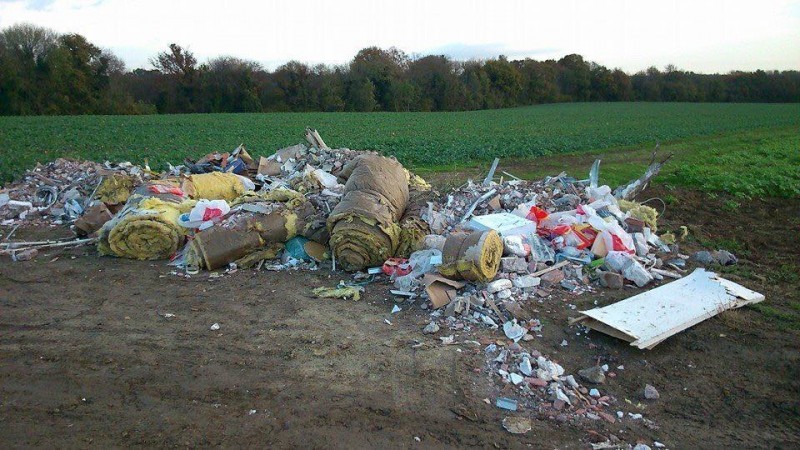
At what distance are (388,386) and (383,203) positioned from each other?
10.6 feet

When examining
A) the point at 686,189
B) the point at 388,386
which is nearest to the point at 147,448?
the point at 388,386

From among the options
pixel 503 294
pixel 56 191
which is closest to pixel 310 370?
pixel 503 294

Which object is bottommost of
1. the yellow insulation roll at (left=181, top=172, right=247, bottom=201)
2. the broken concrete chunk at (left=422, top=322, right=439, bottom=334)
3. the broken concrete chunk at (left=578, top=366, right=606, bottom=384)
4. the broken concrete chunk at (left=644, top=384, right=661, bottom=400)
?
the broken concrete chunk at (left=644, top=384, right=661, bottom=400)

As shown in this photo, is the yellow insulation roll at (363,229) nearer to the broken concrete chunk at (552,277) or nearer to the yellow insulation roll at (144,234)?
the broken concrete chunk at (552,277)

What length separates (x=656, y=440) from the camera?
3711 mm

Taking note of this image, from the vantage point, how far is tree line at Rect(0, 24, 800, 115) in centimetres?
4141

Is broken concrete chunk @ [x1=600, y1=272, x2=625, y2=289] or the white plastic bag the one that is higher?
the white plastic bag

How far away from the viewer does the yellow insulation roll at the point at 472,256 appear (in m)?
5.65

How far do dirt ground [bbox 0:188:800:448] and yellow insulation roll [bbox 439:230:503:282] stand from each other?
0.59 m

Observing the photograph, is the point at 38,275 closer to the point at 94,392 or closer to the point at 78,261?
the point at 78,261

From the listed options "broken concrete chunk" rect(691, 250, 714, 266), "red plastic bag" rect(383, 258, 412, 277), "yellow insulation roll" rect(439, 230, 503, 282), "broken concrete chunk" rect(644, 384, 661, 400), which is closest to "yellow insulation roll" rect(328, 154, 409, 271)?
"red plastic bag" rect(383, 258, 412, 277)

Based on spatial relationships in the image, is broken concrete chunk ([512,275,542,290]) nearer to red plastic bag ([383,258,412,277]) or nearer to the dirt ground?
the dirt ground

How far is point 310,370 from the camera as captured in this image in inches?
174

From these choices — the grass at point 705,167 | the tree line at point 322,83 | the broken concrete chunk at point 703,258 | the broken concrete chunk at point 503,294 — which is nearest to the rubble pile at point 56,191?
the broken concrete chunk at point 503,294
